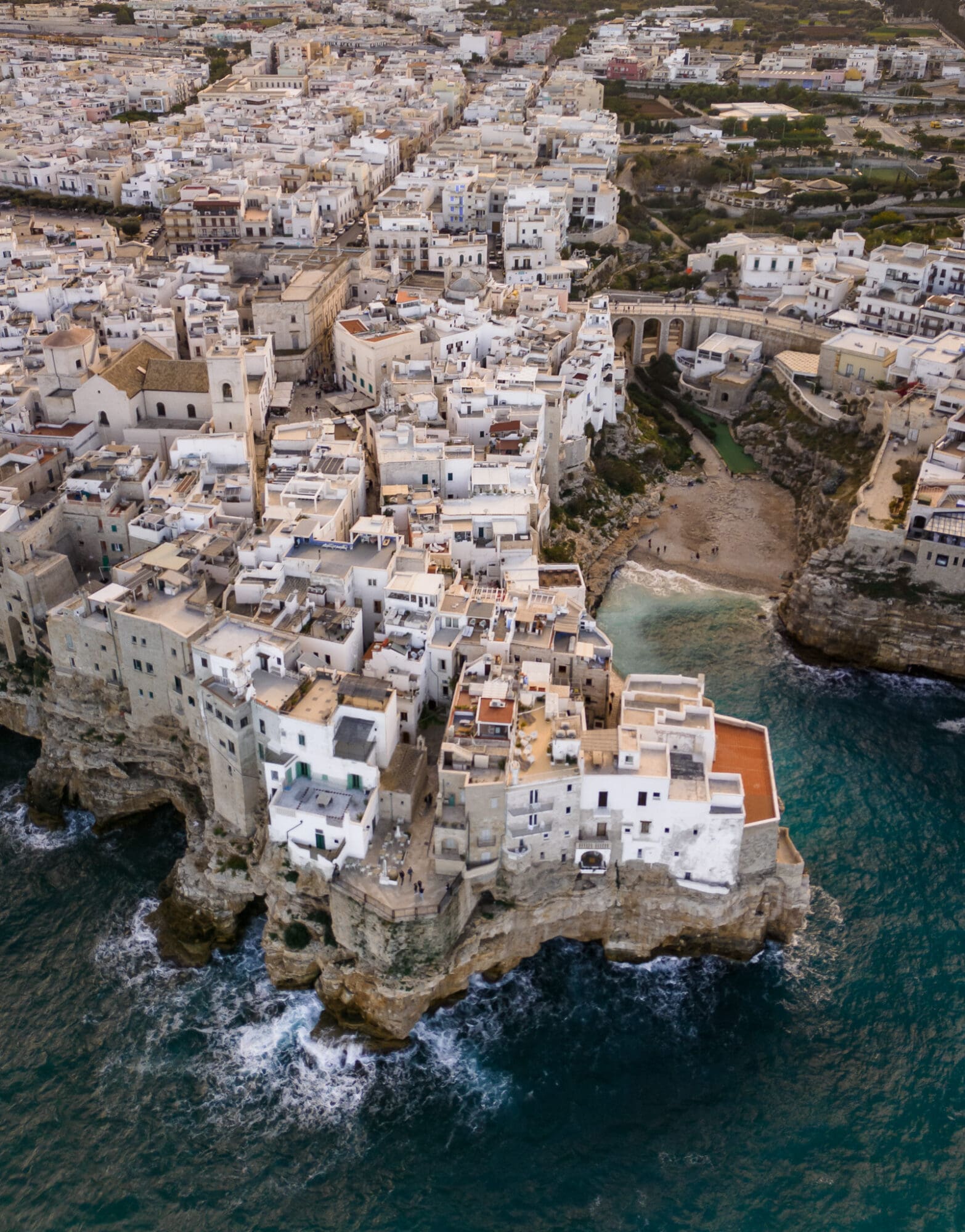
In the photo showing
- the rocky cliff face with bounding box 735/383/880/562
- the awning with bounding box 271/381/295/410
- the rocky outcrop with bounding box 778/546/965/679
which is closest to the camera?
the rocky outcrop with bounding box 778/546/965/679

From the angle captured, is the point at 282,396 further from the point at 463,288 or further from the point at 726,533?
the point at 726,533

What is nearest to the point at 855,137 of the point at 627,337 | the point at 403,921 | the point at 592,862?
the point at 627,337

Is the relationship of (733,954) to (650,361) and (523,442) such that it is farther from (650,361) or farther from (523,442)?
(650,361)

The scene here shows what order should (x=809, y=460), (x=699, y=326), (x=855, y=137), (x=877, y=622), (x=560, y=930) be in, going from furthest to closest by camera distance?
(x=855, y=137), (x=699, y=326), (x=809, y=460), (x=877, y=622), (x=560, y=930)

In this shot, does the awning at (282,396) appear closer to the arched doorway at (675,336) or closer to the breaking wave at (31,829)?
the breaking wave at (31,829)

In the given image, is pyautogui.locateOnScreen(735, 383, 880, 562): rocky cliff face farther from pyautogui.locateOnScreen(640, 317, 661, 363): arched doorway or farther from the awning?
the awning

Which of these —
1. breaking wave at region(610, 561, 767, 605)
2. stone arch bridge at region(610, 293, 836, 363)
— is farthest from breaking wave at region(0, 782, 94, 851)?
stone arch bridge at region(610, 293, 836, 363)

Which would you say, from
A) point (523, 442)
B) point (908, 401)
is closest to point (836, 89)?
point (908, 401)
